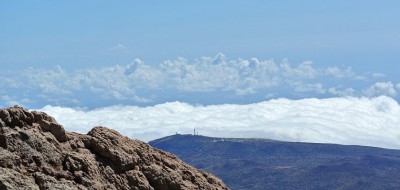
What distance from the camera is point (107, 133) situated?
28.6 meters

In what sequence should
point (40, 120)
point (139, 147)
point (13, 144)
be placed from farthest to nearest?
point (139, 147) < point (40, 120) < point (13, 144)

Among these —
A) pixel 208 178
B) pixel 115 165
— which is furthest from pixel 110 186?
pixel 208 178

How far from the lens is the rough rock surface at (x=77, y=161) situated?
2450 cm

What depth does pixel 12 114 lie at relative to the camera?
2611 cm


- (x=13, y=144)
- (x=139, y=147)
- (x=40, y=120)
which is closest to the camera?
(x=13, y=144)

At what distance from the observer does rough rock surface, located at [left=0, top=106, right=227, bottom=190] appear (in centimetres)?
2450

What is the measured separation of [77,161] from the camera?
1020 inches

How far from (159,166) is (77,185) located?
13.9ft

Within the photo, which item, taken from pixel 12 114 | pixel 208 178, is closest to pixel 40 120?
pixel 12 114

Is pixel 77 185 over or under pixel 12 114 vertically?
under

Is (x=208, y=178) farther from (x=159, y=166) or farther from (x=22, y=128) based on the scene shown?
(x=22, y=128)

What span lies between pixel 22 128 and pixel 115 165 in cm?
339

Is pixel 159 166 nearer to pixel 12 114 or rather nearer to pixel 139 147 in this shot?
pixel 139 147

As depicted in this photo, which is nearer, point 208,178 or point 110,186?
point 110,186
